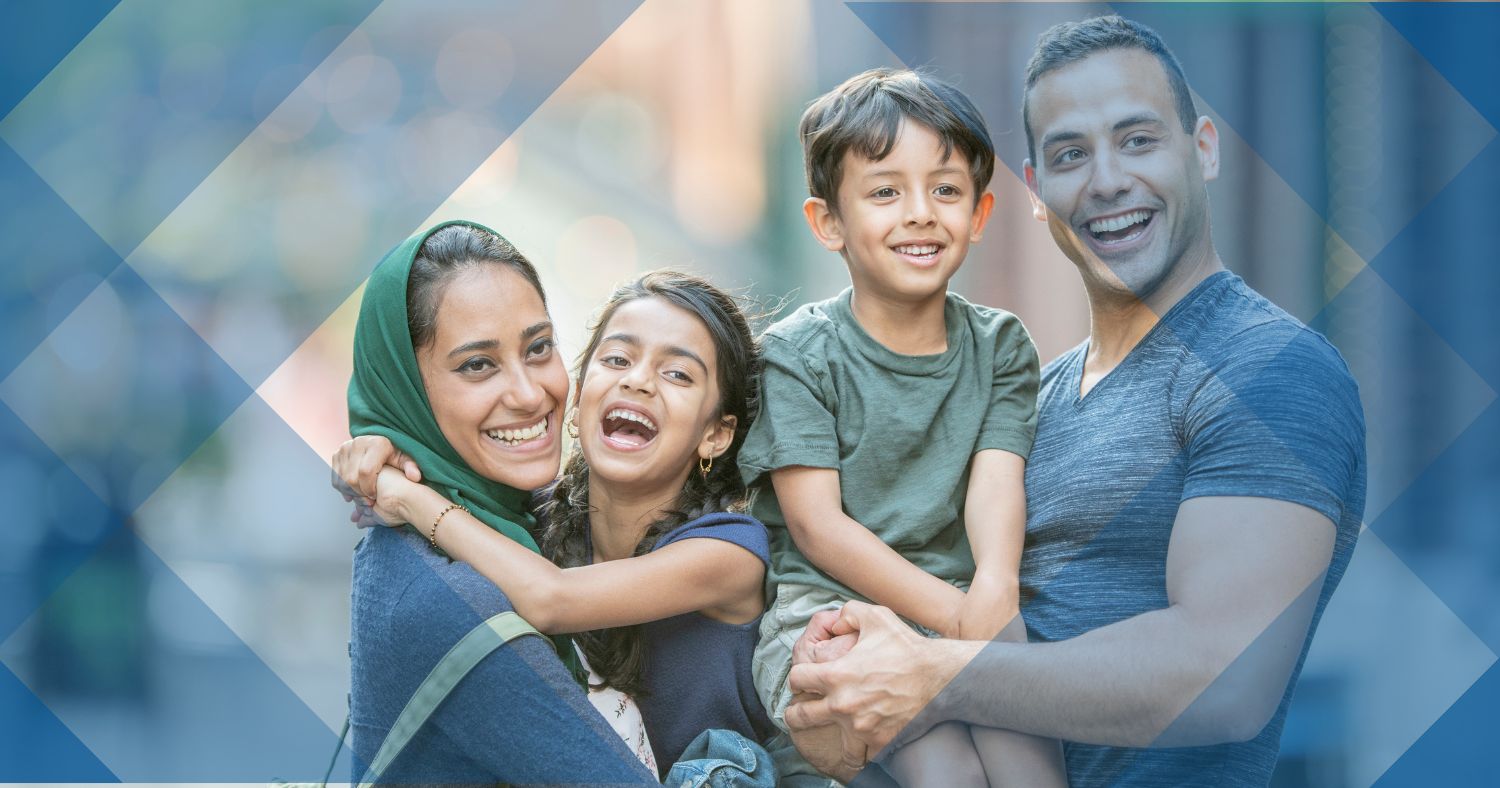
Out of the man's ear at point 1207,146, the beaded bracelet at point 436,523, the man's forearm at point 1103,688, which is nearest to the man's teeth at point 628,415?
the beaded bracelet at point 436,523

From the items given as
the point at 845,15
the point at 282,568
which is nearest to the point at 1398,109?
the point at 845,15

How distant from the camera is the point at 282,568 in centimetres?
376

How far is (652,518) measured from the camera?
1.70 meters

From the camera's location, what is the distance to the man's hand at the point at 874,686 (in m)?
1.54

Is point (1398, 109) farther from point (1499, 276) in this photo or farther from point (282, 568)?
point (282, 568)

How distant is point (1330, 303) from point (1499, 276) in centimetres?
52

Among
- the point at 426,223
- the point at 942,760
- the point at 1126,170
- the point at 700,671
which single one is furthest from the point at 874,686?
the point at 426,223

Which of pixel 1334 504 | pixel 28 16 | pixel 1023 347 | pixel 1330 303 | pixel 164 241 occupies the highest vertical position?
pixel 28 16

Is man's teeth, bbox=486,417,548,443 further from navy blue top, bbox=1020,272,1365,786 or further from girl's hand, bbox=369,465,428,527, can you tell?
navy blue top, bbox=1020,272,1365,786

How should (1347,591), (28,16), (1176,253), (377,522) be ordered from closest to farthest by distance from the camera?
(377,522) < (1176,253) < (1347,591) < (28,16)

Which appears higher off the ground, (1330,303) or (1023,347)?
(1330,303)

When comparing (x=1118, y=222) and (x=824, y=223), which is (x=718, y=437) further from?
(x=1118, y=222)

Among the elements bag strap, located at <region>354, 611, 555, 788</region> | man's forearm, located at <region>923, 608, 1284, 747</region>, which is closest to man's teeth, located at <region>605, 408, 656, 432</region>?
bag strap, located at <region>354, 611, 555, 788</region>

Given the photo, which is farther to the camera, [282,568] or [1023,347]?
[282,568]
